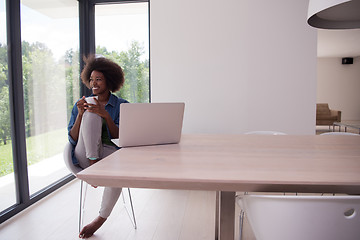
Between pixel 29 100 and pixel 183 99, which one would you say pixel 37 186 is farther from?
pixel 183 99

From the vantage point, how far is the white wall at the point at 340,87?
10.4m

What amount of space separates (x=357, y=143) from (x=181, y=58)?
207cm

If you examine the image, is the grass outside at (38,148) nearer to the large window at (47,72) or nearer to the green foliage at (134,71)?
the large window at (47,72)

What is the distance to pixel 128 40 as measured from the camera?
3729 millimetres

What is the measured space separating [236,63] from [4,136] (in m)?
2.36

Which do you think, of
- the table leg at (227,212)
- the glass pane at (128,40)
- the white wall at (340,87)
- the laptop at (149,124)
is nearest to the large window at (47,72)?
the glass pane at (128,40)

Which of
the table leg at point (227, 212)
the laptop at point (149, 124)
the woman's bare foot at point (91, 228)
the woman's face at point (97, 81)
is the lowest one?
the woman's bare foot at point (91, 228)

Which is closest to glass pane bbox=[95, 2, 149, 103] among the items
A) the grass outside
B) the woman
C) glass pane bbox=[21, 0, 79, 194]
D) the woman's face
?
glass pane bbox=[21, 0, 79, 194]

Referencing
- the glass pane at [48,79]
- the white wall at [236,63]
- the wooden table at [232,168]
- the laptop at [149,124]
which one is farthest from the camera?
the white wall at [236,63]

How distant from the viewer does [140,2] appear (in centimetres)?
363

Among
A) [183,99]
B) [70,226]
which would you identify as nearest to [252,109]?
[183,99]

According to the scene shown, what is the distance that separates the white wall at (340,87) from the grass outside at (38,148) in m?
9.68

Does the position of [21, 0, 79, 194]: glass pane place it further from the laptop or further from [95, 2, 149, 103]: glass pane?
the laptop

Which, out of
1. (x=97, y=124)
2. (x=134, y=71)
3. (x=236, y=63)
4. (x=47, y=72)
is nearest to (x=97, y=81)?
(x=97, y=124)
